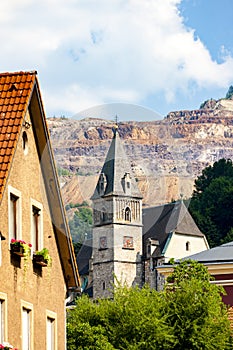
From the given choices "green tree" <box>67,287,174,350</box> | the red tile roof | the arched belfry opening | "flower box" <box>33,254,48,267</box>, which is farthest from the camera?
"green tree" <box>67,287,174,350</box>

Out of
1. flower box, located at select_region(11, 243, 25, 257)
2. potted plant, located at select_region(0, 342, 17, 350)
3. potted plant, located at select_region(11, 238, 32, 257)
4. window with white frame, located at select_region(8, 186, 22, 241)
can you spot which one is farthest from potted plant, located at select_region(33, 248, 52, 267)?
potted plant, located at select_region(0, 342, 17, 350)

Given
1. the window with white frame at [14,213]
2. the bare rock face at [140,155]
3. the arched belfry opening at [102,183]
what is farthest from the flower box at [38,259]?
the arched belfry opening at [102,183]

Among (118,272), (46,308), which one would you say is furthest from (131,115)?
(118,272)

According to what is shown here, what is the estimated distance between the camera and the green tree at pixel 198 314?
167 ft

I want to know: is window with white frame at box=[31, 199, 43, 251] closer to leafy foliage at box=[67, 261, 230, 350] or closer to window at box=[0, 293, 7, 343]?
window at box=[0, 293, 7, 343]

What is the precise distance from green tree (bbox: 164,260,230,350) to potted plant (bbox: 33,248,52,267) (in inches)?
840

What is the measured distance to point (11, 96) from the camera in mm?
28062

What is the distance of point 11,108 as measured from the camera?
27.8m

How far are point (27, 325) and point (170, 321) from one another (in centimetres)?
2426

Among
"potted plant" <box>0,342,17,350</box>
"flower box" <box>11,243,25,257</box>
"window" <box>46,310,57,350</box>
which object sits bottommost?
"potted plant" <box>0,342,17,350</box>

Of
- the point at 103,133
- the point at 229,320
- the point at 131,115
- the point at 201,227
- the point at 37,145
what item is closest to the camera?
the point at 37,145

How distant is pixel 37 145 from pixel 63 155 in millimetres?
1949

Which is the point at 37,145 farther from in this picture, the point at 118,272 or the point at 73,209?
the point at 118,272

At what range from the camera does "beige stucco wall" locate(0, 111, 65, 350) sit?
27.0 metres
